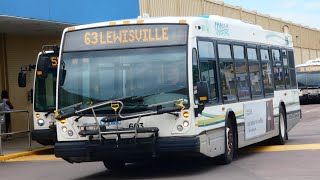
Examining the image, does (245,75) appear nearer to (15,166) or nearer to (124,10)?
(15,166)

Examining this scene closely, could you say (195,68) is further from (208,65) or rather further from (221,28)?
(221,28)

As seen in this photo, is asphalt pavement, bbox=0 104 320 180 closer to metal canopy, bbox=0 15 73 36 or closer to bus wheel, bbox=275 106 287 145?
bus wheel, bbox=275 106 287 145

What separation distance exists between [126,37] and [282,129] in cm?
684

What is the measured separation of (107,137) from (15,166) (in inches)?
208

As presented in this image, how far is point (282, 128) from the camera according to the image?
54.2 feet

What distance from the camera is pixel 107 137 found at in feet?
35.0

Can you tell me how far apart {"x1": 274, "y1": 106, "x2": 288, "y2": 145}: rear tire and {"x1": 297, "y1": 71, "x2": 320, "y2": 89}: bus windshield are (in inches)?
984

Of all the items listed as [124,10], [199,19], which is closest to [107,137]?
[199,19]

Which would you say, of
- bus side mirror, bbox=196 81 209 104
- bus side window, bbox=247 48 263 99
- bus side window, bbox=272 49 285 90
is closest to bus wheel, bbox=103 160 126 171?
bus side mirror, bbox=196 81 209 104

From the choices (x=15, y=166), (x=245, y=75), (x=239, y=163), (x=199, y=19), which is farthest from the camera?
(x=15, y=166)

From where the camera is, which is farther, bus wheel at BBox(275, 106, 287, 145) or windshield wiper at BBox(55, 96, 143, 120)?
bus wheel at BBox(275, 106, 287, 145)

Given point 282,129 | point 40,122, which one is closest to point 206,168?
point 282,129

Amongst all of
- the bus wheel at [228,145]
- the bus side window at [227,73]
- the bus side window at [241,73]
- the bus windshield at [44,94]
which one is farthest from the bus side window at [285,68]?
the bus windshield at [44,94]

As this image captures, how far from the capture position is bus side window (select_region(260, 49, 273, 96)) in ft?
49.4
